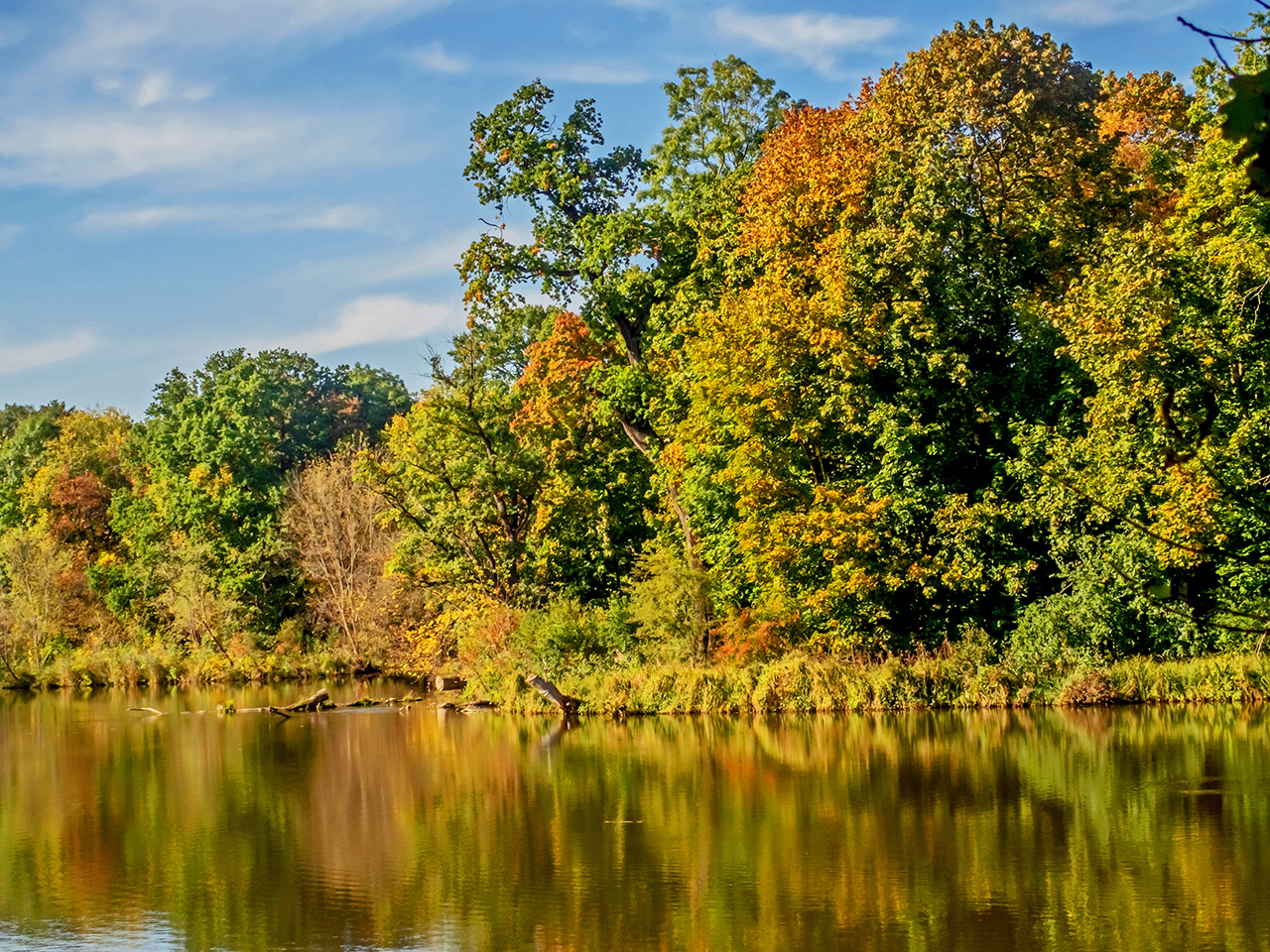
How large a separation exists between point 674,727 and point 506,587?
1110 cm

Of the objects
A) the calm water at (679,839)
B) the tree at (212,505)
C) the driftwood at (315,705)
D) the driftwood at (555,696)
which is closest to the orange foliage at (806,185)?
the driftwood at (555,696)

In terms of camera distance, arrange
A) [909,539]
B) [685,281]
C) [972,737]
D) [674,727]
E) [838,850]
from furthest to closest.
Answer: [685,281] → [909,539] → [674,727] → [972,737] → [838,850]

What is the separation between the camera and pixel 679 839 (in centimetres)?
1533

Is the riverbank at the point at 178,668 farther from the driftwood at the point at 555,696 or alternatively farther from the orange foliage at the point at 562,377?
the driftwood at the point at 555,696

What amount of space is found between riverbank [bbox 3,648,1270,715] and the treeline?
731 millimetres

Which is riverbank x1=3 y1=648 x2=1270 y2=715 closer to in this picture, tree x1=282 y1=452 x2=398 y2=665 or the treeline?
the treeline

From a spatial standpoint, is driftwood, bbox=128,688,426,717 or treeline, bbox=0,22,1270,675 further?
driftwood, bbox=128,688,426,717

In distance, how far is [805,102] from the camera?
119 ft

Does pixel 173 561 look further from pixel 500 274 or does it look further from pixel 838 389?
pixel 838 389

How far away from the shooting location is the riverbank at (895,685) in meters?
26.2

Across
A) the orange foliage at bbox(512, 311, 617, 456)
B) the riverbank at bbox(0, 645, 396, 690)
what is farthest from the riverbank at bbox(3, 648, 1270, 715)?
the riverbank at bbox(0, 645, 396, 690)

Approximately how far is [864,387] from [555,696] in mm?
10131

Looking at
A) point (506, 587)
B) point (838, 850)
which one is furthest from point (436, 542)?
point (838, 850)

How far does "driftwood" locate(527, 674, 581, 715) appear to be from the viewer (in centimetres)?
2989
